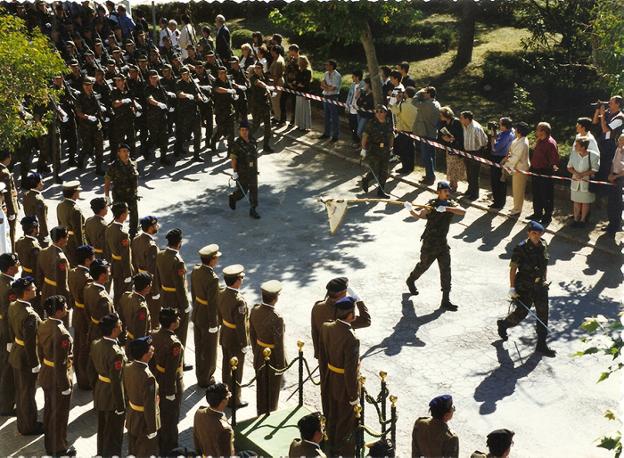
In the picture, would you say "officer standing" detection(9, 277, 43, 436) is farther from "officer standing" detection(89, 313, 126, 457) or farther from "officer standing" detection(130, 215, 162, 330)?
"officer standing" detection(130, 215, 162, 330)

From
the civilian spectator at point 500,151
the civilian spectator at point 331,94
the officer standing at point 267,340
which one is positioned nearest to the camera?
the officer standing at point 267,340

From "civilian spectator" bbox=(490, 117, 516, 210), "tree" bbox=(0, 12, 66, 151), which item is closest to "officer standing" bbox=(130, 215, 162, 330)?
"tree" bbox=(0, 12, 66, 151)

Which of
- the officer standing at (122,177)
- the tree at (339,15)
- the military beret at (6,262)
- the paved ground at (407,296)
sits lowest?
the paved ground at (407,296)

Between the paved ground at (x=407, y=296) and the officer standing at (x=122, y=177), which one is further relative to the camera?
the officer standing at (x=122, y=177)

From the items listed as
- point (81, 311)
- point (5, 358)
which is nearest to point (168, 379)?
point (81, 311)

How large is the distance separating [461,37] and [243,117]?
25.4 feet

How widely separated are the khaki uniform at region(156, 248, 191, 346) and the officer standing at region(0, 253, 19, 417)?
1.84 metres

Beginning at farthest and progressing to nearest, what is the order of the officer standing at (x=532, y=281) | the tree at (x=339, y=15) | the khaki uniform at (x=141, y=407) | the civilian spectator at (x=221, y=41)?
1. the civilian spectator at (x=221, y=41)
2. the tree at (x=339, y=15)
3. the officer standing at (x=532, y=281)
4. the khaki uniform at (x=141, y=407)

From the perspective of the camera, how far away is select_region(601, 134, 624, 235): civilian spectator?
16.2 metres

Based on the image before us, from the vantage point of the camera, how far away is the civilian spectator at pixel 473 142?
716 inches

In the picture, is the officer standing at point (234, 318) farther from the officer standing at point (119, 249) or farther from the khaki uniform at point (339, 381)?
the officer standing at point (119, 249)

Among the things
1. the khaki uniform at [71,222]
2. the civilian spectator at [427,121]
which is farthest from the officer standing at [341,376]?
the civilian spectator at [427,121]

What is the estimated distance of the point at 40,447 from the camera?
1112 cm

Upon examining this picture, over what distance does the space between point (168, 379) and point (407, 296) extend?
16.3 feet
